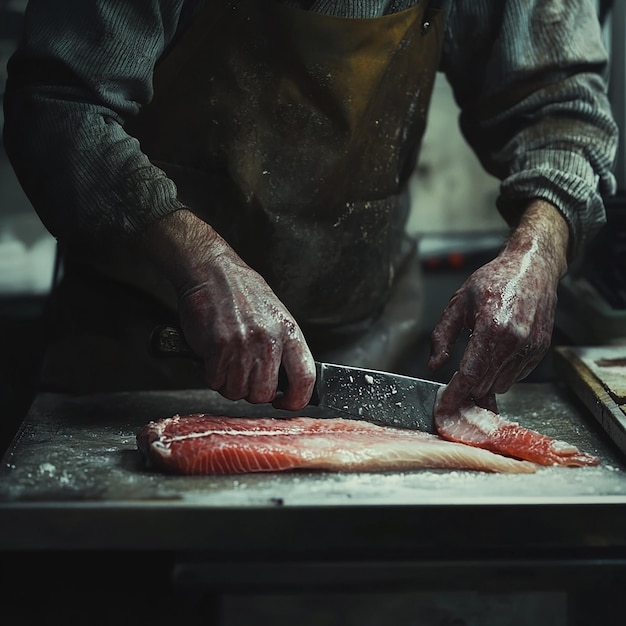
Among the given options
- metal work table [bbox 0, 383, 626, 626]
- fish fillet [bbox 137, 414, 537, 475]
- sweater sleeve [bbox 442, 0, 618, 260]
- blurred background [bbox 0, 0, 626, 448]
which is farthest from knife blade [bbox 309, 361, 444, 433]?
blurred background [bbox 0, 0, 626, 448]

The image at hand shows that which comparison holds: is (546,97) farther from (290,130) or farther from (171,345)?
(171,345)

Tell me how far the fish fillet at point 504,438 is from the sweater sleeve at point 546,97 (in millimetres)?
677

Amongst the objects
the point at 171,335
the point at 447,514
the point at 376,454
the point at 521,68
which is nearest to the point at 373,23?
the point at 521,68

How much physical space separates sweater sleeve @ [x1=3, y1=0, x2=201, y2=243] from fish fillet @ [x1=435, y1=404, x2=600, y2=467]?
0.79m

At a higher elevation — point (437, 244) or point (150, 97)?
point (150, 97)

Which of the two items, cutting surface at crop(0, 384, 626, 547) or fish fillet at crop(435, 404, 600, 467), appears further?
fish fillet at crop(435, 404, 600, 467)

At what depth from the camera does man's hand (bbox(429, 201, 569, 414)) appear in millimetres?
2195

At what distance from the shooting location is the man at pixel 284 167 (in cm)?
216

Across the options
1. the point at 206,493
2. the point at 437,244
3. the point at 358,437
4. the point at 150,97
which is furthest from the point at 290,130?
the point at 437,244

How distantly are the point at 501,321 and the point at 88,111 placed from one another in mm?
1029

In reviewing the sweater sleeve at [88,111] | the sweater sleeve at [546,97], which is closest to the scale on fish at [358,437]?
the sweater sleeve at [88,111]

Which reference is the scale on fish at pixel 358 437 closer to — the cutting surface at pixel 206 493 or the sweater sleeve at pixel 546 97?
the cutting surface at pixel 206 493

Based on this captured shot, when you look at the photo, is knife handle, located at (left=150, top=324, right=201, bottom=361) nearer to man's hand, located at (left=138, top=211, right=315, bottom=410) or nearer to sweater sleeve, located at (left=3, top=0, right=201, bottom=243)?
man's hand, located at (left=138, top=211, right=315, bottom=410)

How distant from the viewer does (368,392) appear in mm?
2205
